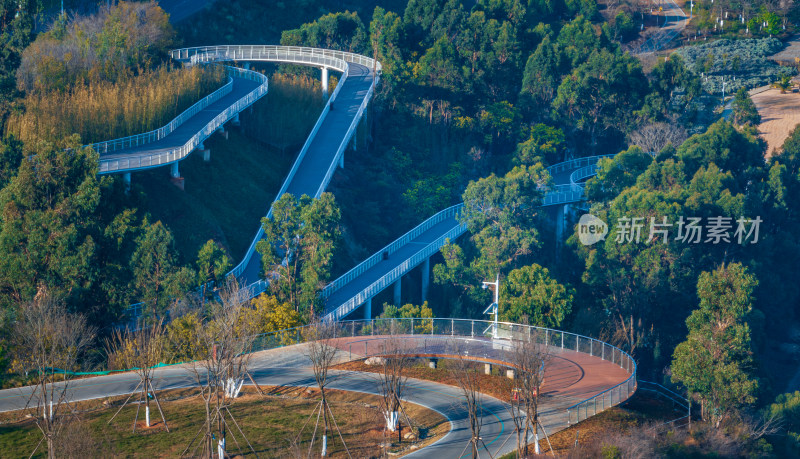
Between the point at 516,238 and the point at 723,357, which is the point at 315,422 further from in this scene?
the point at 516,238

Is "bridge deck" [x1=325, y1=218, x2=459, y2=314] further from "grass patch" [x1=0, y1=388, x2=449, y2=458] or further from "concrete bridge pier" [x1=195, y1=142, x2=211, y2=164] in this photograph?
"grass patch" [x1=0, y1=388, x2=449, y2=458]

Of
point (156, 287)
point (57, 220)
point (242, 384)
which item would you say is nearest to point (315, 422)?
point (242, 384)

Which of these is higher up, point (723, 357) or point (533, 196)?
point (533, 196)

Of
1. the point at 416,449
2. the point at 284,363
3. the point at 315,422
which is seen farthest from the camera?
the point at 284,363

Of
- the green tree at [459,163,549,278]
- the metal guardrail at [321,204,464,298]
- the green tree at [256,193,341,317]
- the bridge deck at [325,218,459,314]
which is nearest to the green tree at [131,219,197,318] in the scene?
the green tree at [256,193,341,317]

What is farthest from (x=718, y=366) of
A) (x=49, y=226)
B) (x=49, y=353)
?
(x=49, y=226)

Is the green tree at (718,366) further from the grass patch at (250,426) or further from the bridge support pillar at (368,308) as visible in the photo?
the bridge support pillar at (368,308)
